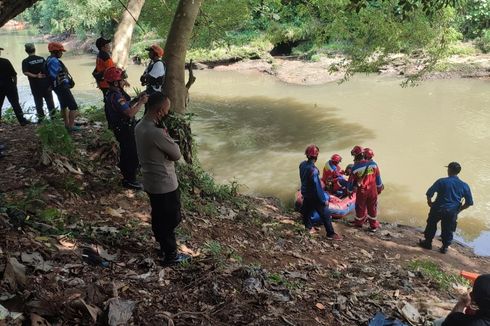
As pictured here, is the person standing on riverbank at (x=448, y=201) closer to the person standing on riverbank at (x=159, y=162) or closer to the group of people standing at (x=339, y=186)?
the group of people standing at (x=339, y=186)

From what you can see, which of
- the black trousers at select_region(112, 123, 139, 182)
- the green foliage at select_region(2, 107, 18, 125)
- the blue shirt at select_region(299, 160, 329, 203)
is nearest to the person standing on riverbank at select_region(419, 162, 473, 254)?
the blue shirt at select_region(299, 160, 329, 203)

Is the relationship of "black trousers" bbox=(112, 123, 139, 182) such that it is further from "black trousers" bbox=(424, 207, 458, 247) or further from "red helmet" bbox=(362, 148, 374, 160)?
"black trousers" bbox=(424, 207, 458, 247)

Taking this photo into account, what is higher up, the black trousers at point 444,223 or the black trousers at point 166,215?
the black trousers at point 166,215

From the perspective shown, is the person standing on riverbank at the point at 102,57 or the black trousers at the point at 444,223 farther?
the black trousers at the point at 444,223

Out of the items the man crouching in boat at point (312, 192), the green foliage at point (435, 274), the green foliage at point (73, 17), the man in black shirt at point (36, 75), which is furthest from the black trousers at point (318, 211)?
the green foliage at point (73, 17)

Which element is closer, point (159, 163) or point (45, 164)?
point (159, 163)

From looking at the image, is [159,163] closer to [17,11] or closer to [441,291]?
[17,11]

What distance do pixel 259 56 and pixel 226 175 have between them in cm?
2052

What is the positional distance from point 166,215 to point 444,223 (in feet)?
19.1

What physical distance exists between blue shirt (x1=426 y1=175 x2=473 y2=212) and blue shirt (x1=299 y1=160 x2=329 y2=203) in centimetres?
201

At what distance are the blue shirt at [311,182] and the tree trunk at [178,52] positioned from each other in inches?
98.2

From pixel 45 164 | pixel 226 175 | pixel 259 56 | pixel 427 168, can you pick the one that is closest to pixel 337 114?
pixel 427 168

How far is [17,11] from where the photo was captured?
3.06 metres

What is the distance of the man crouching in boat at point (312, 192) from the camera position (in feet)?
25.5
